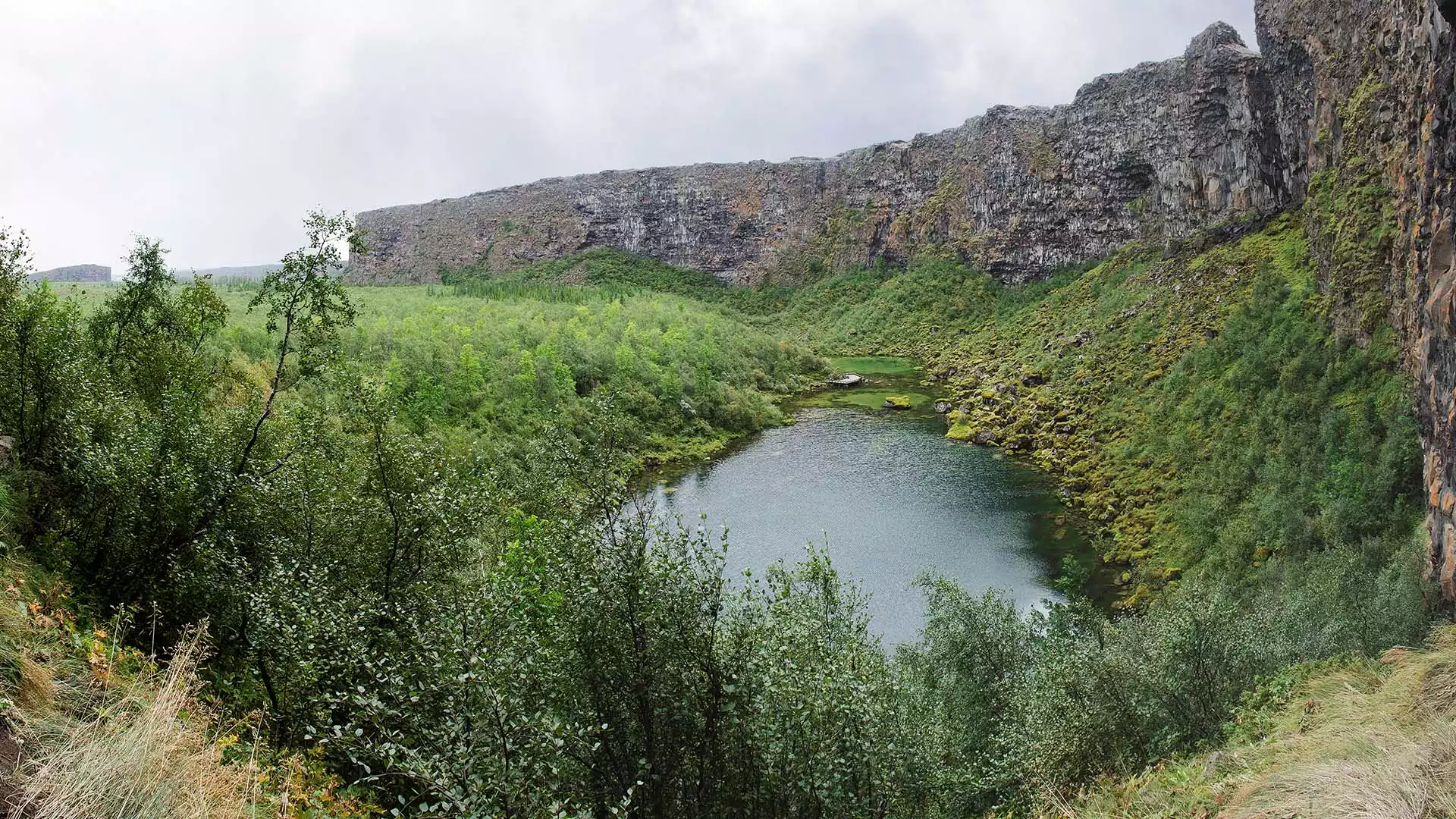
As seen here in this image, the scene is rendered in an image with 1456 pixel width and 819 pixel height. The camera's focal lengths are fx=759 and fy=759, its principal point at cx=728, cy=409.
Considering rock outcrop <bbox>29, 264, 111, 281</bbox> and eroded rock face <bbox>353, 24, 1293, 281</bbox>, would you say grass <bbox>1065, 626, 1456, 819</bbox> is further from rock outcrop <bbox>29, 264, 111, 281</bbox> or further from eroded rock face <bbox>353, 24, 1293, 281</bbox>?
rock outcrop <bbox>29, 264, 111, 281</bbox>

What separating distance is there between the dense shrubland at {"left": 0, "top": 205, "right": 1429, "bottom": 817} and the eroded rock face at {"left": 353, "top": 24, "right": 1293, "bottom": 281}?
35259 millimetres

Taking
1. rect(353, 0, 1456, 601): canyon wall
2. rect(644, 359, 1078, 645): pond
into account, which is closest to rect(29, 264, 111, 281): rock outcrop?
rect(353, 0, 1456, 601): canyon wall

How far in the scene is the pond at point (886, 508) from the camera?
29250 millimetres

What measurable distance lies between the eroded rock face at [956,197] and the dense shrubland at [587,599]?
116ft

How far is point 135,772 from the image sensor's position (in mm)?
6570

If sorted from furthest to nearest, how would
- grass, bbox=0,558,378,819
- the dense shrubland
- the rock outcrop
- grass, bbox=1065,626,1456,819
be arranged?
the rock outcrop, the dense shrubland, grass, bbox=1065,626,1456,819, grass, bbox=0,558,378,819

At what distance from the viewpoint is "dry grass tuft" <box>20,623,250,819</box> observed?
6141mm

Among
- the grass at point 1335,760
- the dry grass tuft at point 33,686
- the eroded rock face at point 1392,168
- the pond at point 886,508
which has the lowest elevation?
the pond at point 886,508

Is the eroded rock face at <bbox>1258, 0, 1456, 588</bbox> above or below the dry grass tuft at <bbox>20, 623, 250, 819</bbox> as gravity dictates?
above

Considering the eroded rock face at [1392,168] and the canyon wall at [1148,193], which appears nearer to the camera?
the eroded rock face at [1392,168]

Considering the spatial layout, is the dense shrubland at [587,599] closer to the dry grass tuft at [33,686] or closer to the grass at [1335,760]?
the dry grass tuft at [33,686]

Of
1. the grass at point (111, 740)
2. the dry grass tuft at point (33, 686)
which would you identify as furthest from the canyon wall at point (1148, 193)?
the dry grass tuft at point (33, 686)

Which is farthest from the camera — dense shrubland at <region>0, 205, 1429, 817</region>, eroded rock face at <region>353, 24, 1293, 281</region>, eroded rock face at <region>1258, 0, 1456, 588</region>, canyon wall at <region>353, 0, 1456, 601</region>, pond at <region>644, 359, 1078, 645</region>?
eroded rock face at <region>353, 24, 1293, 281</region>

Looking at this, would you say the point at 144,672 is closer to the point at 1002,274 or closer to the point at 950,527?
the point at 950,527
